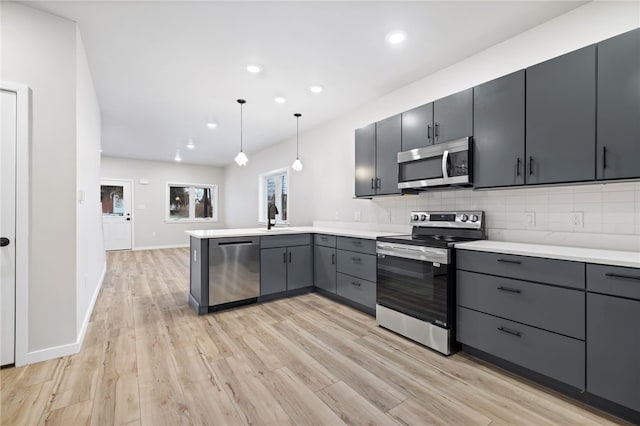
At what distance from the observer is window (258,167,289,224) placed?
613cm

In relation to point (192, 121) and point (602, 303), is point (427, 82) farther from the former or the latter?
point (192, 121)

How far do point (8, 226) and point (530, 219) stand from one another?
395 cm

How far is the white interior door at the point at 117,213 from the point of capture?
25.9ft

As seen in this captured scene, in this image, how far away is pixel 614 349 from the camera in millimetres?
1573

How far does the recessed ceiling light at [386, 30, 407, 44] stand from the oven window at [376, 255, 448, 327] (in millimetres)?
1906

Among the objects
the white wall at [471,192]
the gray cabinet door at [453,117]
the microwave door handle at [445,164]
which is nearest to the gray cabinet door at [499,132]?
the gray cabinet door at [453,117]

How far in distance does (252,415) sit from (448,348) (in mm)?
1521

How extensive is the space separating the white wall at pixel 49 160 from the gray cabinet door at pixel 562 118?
3466 millimetres

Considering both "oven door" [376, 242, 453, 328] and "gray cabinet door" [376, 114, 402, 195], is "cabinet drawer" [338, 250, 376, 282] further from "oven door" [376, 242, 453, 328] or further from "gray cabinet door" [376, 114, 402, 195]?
"gray cabinet door" [376, 114, 402, 195]

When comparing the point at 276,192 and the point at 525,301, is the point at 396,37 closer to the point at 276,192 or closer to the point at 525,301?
the point at 525,301

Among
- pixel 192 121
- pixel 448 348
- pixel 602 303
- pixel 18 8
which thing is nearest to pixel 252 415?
pixel 448 348

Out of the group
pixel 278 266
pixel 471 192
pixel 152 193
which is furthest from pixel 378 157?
Answer: pixel 152 193

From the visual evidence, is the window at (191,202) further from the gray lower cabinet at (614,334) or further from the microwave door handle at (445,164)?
the gray lower cabinet at (614,334)

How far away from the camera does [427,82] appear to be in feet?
10.5
